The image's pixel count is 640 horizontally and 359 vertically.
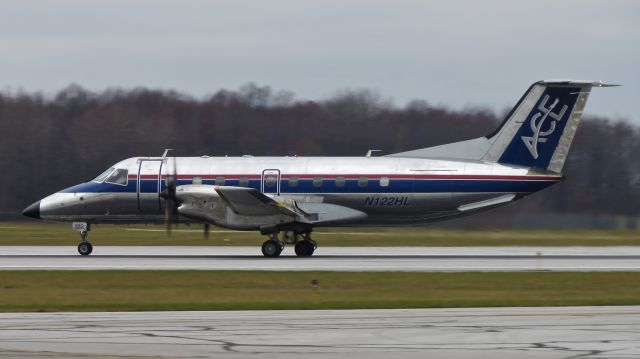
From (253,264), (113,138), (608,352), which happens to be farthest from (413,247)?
(113,138)

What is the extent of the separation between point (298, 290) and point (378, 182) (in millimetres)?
11539

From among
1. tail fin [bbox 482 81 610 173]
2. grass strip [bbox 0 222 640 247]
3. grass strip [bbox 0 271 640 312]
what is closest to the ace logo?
tail fin [bbox 482 81 610 173]

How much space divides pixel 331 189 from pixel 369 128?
1237 inches

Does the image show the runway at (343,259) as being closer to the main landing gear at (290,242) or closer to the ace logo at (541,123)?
the main landing gear at (290,242)

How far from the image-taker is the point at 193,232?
55062mm

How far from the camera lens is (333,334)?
55.8 feet

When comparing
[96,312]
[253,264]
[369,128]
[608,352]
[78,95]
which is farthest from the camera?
[78,95]

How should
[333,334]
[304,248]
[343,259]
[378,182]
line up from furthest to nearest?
1. [304,248]
2. [378,182]
3. [343,259]
4. [333,334]

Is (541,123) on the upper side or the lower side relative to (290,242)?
upper

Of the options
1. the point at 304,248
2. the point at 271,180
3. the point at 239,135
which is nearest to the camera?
the point at 271,180

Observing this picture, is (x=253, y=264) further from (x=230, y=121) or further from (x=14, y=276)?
(x=230, y=121)

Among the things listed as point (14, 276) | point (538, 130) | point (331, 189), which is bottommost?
point (14, 276)

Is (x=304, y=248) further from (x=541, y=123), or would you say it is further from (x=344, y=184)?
(x=541, y=123)

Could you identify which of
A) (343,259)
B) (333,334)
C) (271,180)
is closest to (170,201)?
(271,180)
